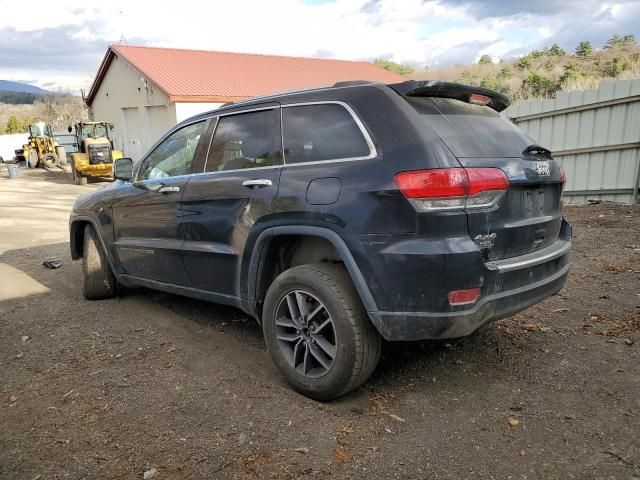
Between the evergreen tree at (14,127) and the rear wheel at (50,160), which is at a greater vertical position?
the evergreen tree at (14,127)

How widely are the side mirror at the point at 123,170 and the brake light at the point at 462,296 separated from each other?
11.0 feet

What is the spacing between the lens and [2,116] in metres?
96.4

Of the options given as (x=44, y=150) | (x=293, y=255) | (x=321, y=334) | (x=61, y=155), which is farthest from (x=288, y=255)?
(x=44, y=150)

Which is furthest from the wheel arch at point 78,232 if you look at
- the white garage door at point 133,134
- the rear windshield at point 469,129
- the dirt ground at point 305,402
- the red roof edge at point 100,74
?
the red roof edge at point 100,74

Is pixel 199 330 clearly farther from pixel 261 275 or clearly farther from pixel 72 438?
pixel 72 438

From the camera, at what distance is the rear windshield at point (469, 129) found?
2.81m

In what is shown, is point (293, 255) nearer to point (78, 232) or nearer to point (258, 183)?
point (258, 183)

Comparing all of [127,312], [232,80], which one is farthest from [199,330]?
[232,80]

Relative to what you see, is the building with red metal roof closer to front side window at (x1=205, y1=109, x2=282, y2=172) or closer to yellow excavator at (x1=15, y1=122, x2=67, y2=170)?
yellow excavator at (x1=15, y1=122, x2=67, y2=170)

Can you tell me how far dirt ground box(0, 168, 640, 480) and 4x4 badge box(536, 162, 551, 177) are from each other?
4.34ft

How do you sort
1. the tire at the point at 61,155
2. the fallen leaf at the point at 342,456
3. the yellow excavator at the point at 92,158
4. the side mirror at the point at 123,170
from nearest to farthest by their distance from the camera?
the fallen leaf at the point at 342,456 < the side mirror at the point at 123,170 < the yellow excavator at the point at 92,158 < the tire at the point at 61,155

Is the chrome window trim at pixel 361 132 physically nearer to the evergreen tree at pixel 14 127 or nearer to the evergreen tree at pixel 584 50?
the evergreen tree at pixel 584 50

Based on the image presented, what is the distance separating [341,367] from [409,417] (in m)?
0.49

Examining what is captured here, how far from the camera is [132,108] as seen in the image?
956 inches
